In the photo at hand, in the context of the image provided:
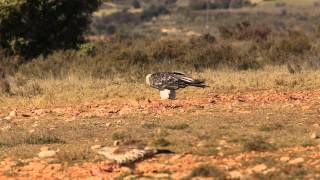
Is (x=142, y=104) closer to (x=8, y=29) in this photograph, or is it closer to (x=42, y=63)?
(x=42, y=63)

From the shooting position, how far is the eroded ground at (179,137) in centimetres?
888

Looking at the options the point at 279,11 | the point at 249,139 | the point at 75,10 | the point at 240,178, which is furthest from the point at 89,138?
the point at 279,11

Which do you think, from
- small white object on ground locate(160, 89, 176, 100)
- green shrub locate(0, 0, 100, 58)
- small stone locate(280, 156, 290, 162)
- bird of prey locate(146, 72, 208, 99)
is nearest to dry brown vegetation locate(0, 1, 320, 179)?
small stone locate(280, 156, 290, 162)

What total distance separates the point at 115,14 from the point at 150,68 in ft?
288

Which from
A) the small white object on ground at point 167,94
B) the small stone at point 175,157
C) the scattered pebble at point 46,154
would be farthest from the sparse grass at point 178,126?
the small white object on ground at point 167,94

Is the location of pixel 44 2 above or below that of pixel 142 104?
above

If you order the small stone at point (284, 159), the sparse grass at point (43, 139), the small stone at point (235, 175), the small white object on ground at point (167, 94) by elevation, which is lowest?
the small white object on ground at point (167, 94)

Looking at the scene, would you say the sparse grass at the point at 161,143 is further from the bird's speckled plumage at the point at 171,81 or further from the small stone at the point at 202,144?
the bird's speckled plumage at the point at 171,81

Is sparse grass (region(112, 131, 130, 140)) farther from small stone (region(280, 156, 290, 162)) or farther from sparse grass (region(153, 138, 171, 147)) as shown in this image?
small stone (region(280, 156, 290, 162))

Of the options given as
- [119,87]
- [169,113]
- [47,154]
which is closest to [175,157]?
[47,154]

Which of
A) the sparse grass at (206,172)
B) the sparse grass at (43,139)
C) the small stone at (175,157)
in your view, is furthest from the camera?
the sparse grass at (43,139)

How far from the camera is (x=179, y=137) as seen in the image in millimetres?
10812

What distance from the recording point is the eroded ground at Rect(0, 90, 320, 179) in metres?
8.88

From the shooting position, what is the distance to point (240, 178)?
827cm
